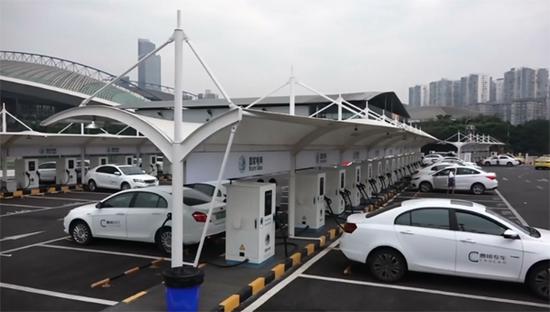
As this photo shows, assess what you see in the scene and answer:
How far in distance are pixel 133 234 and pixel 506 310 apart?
728cm

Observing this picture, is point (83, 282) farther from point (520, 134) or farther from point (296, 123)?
point (520, 134)

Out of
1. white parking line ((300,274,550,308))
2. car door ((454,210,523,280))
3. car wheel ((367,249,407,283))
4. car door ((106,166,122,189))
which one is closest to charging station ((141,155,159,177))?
car door ((106,166,122,189))

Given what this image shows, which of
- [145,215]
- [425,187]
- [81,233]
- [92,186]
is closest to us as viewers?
[145,215]

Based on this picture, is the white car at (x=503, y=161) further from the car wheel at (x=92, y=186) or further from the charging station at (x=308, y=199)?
the charging station at (x=308, y=199)

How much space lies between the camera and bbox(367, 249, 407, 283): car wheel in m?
7.35

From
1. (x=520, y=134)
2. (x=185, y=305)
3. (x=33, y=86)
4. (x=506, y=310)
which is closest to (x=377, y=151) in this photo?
(x=506, y=310)

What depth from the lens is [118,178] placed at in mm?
21125

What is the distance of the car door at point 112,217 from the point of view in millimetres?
9828

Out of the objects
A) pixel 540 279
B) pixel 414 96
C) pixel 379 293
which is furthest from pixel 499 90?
pixel 379 293

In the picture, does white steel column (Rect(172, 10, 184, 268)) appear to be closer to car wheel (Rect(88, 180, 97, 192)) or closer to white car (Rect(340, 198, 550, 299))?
white car (Rect(340, 198, 550, 299))

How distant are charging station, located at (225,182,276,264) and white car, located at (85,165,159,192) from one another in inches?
532

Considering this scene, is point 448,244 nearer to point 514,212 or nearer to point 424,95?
point 514,212

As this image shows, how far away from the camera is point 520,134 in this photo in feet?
255

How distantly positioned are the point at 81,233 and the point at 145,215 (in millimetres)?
1874
